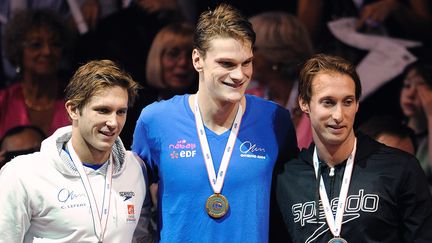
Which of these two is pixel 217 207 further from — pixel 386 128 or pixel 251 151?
pixel 386 128

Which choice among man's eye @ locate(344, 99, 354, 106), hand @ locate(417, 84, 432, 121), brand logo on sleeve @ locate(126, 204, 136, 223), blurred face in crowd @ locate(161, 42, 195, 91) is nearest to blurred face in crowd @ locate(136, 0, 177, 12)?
blurred face in crowd @ locate(161, 42, 195, 91)

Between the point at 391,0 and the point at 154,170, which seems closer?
the point at 154,170

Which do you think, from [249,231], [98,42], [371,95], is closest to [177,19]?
[98,42]

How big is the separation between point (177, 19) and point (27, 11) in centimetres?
114

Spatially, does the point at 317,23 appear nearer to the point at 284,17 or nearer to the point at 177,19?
the point at 284,17

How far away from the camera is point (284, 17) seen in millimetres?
6090

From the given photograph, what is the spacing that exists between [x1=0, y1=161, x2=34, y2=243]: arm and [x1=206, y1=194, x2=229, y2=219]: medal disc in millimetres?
831

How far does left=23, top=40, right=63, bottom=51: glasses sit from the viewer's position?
244 inches

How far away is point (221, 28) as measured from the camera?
12.8 ft

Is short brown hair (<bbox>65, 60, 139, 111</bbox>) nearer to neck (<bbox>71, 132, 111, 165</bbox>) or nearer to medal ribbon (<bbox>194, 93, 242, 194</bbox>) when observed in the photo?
neck (<bbox>71, 132, 111, 165</bbox>)

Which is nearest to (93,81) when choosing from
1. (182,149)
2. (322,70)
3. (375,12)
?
(182,149)

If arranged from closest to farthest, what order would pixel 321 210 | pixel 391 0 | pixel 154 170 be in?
pixel 321 210
pixel 154 170
pixel 391 0

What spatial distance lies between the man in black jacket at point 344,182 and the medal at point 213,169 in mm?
298

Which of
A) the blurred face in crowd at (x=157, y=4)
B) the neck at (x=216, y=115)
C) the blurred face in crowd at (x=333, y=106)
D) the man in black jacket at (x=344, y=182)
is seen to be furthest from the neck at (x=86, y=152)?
the blurred face in crowd at (x=157, y=4)
